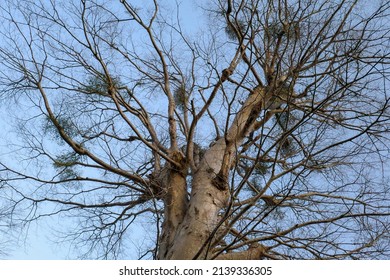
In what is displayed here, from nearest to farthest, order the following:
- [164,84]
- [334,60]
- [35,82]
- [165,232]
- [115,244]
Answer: [334,60] → [165,232] → [35,82] → [115,244] → [164,84]

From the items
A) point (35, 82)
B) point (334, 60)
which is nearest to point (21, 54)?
point (35, 82)

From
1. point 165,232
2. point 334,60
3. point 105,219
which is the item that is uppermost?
point 334,60

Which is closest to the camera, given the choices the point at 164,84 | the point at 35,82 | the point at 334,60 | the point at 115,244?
the point at 334,60

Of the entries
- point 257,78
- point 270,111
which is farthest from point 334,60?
point 257,78

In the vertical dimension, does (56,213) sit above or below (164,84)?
below

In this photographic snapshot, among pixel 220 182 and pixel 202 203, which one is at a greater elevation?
pixel 220 182

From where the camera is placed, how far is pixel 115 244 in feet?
17.8

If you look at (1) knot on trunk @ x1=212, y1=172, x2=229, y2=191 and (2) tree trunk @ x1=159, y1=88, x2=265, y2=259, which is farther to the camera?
(1) knot on trunk @ x1=212, y1=172, x2=229, y2=191

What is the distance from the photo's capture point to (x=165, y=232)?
15.3 ft

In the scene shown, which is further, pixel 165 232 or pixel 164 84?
pixel 164 84

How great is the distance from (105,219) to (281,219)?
1813mm

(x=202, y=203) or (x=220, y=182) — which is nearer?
(x=202, y=203)

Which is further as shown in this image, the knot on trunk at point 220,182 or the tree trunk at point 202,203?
the knot on trunk at point 220,182
